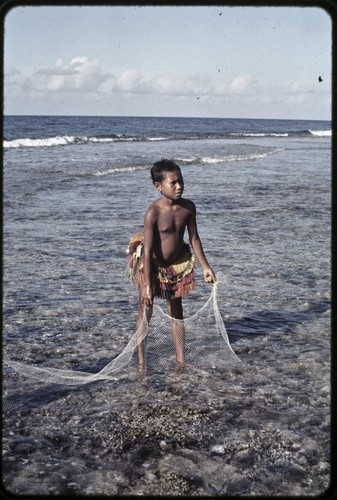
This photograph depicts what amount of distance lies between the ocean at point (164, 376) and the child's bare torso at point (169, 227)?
961 millimetres

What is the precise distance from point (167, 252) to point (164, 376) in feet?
3.10

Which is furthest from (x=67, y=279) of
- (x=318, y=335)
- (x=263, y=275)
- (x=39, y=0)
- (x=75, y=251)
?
(x=39, y=0)

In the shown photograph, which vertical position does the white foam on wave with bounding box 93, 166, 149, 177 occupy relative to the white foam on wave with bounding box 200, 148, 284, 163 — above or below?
below

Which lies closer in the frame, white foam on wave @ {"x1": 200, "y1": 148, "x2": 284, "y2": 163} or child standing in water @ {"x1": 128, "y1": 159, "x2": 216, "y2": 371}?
child standing in water @ {"x1": 128, "y1": 159, "x2": 216, "y2": 371}

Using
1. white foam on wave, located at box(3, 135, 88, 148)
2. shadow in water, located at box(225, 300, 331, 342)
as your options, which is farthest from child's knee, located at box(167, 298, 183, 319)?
white foam on wave, located at box(3, 135, 88, 148)

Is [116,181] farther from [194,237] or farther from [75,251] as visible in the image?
[194,237]

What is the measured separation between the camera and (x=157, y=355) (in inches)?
184

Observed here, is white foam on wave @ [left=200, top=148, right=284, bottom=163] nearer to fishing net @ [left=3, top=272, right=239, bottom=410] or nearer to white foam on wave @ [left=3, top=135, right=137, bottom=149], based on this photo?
white foam on wave @ [left=3, top=135, right=137, bottom=149]

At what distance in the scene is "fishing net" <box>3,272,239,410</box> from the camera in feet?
13.5

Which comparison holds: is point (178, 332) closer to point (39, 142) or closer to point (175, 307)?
point (175, 307)

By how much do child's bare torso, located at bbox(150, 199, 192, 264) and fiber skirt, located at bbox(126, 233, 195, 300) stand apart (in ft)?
0.23

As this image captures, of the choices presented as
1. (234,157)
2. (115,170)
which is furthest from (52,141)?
(115,170)

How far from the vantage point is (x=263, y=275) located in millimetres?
6938

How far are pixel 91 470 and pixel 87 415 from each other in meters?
0.61
